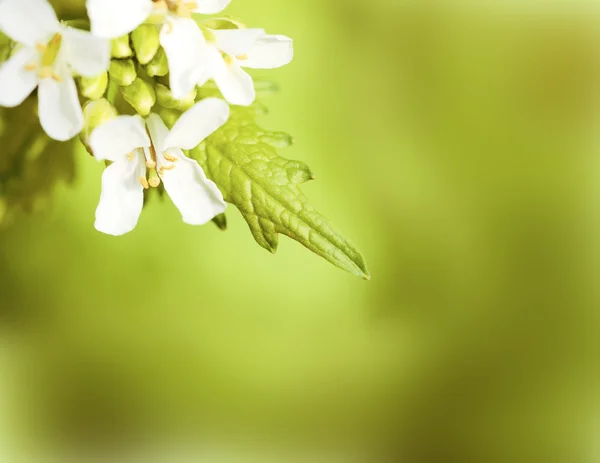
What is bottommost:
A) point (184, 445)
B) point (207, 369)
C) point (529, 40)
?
point (184, 445)

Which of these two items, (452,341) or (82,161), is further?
(452,341)

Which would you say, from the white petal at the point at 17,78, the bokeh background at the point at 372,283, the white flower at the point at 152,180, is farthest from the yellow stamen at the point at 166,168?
the bokeh background at the point at 372,283

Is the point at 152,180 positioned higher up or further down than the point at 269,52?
further down

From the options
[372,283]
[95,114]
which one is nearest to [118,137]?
[95,114]

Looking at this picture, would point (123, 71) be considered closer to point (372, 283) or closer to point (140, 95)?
point (140, 95)

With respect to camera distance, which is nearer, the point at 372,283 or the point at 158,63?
the point at 158,63

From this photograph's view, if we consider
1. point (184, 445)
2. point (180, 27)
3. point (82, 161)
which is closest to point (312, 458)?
point (184, 445)

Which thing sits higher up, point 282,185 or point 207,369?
point 282,185

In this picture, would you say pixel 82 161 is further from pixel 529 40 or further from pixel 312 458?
pixel 529 40

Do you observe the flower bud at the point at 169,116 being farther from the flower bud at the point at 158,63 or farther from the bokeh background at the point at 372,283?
the bokeh background at the point at 372,283
